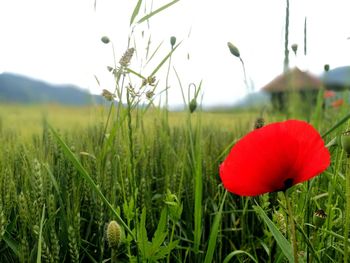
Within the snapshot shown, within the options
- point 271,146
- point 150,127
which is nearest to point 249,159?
point 271,146

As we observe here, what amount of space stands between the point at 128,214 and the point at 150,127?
851mm

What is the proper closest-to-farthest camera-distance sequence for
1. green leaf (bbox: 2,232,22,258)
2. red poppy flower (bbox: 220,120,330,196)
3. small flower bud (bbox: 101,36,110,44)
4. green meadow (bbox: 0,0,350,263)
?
red poppy flower (bbox: 220,120,330,196), green meadow (bbox: 0,0,350,263), green leaf (bbox: 2,232,22,258), small flower bud (bbox: 101,36,110,44)

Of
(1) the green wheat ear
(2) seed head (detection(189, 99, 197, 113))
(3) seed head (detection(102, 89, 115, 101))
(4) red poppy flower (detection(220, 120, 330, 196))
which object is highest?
(3) seed head (detection(102, 89, 115, 101))

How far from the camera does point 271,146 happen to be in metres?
0.45

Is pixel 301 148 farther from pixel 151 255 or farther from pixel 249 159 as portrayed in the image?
pixel 151 255

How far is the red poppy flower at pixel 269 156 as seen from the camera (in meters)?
0.45

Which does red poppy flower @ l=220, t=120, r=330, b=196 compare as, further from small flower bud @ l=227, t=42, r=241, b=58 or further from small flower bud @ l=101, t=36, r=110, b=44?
small flower bud @ l=101, t=36, r=110, b=44

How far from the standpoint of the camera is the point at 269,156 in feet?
1.49

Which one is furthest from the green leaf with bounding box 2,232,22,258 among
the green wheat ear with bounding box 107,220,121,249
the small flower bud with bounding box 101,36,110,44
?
the small flower bud with bounding box 101,36,110,44

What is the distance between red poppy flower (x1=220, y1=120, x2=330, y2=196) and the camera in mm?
446

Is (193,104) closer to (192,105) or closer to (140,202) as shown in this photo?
(192,105)

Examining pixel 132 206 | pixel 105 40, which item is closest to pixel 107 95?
pixel 132 206

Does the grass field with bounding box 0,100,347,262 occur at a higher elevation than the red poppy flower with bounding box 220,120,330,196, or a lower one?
lower

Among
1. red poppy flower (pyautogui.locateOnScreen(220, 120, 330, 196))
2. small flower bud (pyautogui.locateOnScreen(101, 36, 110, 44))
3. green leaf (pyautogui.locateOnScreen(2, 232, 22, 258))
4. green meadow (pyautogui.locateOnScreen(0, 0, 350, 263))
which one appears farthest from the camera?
small flower bud (pyautogui.locateOnScreen(101, 36, 110, 44))
